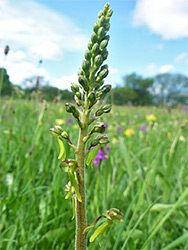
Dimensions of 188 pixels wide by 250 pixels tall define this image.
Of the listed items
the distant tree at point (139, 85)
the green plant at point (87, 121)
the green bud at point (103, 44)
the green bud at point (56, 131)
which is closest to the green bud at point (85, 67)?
the green plant at point (87, 121)

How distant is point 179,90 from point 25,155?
403 ft

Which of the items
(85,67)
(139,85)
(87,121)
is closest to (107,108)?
(87,121)

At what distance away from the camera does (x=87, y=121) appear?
1045 millimetres

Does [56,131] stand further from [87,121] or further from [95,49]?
[95,49]

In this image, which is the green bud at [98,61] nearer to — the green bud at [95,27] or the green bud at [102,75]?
the green bud at [102,75]

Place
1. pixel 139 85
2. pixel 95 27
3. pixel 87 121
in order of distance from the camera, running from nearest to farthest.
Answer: pixel 87 121 → pixel 95 27 → pixel 139 85

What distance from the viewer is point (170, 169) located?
284 centimetres

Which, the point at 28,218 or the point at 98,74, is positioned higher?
the point at 98,74

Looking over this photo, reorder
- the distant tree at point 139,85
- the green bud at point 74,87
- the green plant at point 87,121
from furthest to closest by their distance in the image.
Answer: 1. the distant tree at point 139,85
2. the green bud at point 74,87
3. the green plant at point 87,121

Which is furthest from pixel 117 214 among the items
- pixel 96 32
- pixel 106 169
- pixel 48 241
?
pixel 106 169

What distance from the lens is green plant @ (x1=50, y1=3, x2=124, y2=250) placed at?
3.23 feet

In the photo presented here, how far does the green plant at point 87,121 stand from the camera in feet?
3.23

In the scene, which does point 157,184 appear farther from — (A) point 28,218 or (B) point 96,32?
(B) point 96,32

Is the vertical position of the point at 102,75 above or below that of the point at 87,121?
above
